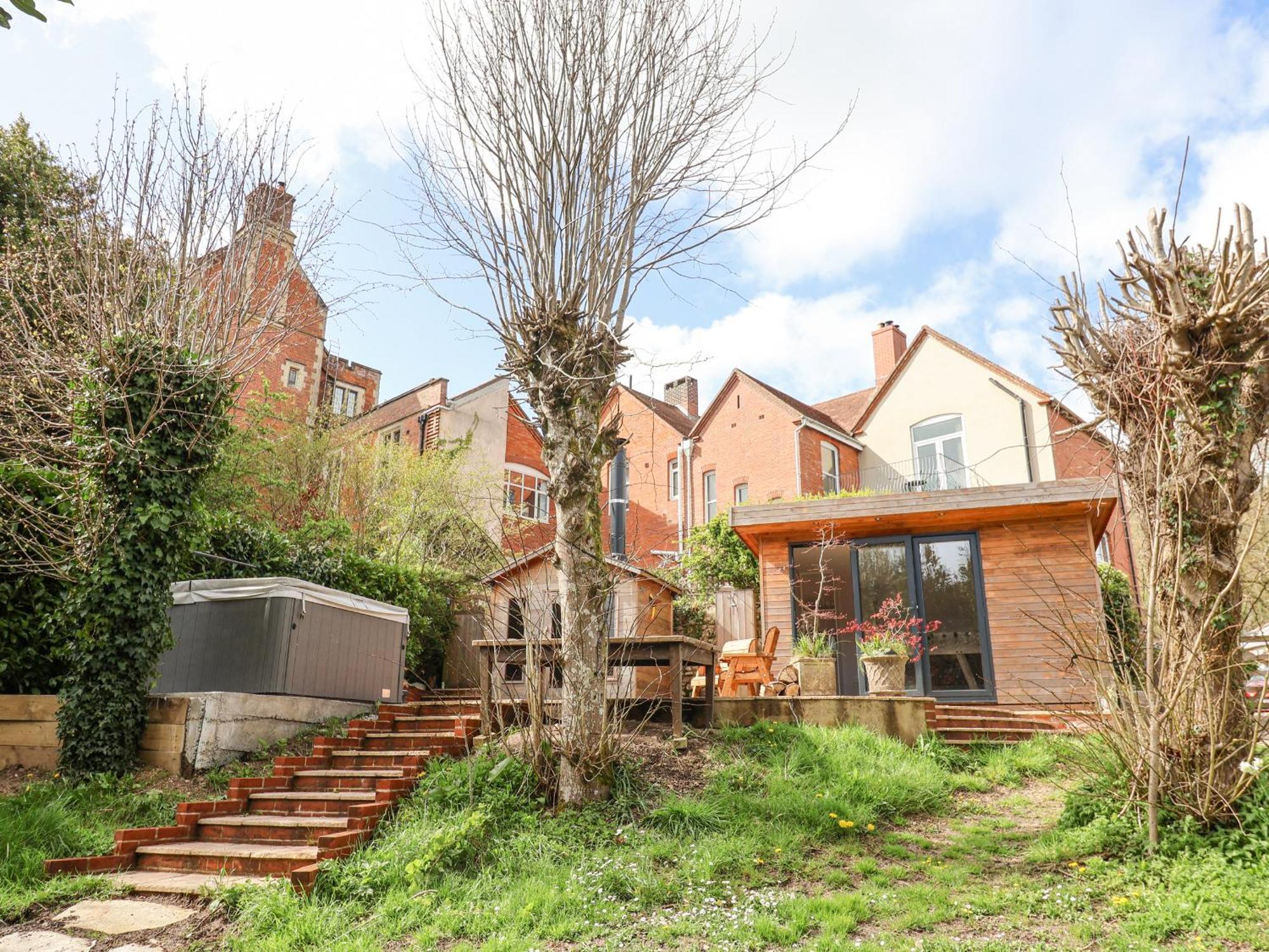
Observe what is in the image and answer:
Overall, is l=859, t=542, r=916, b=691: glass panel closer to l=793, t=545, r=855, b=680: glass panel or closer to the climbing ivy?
l=793, t=545, r=855, b=680: glass panel

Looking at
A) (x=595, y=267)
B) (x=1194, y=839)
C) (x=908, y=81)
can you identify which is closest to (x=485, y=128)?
(x=595, y=267)

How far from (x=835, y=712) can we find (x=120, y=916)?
21.5ft

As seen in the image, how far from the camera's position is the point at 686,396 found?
29953 millimetres

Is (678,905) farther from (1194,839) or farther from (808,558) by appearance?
(808,558)

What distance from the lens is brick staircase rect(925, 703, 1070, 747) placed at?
908 cm

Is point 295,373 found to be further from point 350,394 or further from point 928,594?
point 928,594

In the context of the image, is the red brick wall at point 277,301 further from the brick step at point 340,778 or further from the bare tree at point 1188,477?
the bare tree at point 1188,477

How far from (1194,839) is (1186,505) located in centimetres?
203

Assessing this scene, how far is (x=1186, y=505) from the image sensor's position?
5.36m

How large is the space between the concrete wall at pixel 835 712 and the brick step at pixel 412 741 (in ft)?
9.18

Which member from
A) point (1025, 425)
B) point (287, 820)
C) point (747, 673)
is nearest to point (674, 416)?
point (1025, 425)

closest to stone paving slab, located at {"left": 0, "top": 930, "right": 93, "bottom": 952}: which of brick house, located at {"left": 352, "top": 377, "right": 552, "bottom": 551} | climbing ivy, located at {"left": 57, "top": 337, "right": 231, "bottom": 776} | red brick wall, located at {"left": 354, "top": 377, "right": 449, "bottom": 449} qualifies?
climbing ivy, located at {"left": 57, "top": 337, "right": 231, "bottom": 776}

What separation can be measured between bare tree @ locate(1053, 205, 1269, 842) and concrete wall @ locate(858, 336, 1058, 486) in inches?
586

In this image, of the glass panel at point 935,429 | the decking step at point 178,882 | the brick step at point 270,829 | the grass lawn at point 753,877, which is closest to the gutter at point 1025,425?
the glass panel at point 935,429
